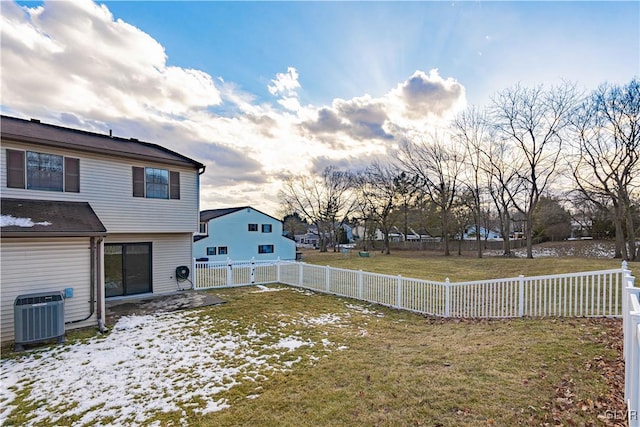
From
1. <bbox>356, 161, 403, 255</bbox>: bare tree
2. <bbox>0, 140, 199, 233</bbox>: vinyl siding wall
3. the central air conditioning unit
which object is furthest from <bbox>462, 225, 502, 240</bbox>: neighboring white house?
the central air conditioning unit

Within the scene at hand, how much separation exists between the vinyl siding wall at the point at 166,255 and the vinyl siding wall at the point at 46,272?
3.12 meters

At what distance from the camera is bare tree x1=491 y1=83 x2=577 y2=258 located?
67.9 feet

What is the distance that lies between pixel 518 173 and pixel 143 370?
1105 inches

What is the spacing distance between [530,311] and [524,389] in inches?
169

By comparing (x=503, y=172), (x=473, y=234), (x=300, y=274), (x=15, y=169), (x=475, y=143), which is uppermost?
(x=475, y=143)

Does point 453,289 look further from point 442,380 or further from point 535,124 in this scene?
point 535,124

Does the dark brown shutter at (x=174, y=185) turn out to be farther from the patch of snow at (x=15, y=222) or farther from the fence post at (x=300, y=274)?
the fence post at (x=300, y=274)

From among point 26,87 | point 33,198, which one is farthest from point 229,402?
point 26,87

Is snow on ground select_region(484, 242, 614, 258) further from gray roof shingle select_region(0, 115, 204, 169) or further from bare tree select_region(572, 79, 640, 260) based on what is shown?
gray roof shingle select_region(0, 115, 204, 169)

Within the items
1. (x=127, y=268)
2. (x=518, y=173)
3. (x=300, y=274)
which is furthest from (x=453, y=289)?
(x=518, y=173)

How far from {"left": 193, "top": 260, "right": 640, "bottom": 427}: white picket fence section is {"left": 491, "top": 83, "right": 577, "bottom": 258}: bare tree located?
15.1 metres

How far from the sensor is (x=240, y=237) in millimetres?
26797

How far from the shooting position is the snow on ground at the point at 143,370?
12.1 feet

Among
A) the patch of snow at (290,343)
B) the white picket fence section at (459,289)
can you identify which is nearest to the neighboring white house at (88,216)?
the white picket fence section at (459,289)
